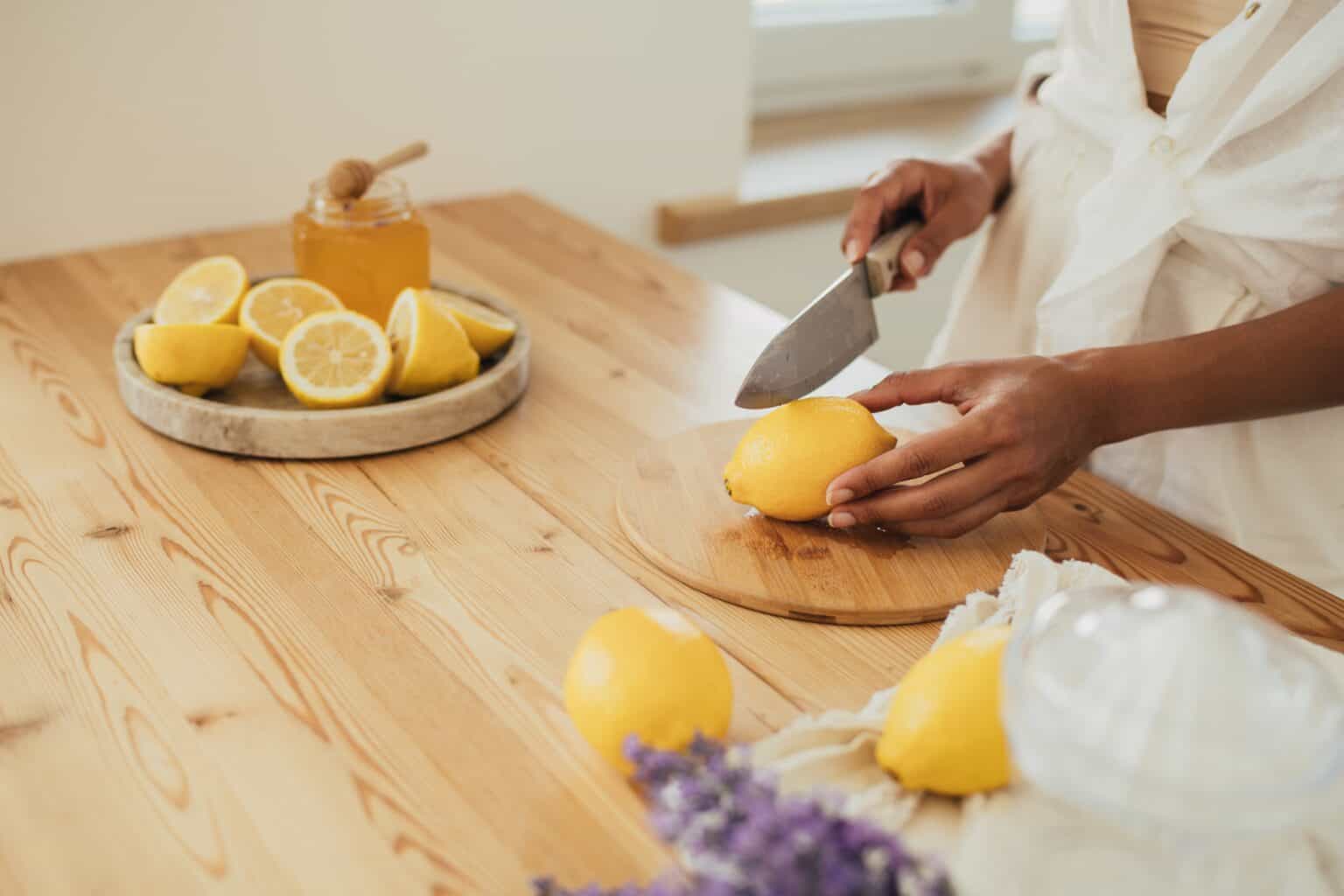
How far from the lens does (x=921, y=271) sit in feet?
3.67

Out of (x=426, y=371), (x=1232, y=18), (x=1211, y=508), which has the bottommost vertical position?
(x=1211, y=508)

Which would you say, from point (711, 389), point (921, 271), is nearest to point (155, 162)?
point (711, 389)

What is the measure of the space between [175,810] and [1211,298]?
0.86m

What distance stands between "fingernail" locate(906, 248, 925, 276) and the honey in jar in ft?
1.44

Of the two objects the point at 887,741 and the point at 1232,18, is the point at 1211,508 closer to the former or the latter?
the point at 1232,18

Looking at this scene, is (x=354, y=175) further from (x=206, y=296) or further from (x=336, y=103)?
(x=336, y=103)

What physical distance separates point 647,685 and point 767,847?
17 centimetres

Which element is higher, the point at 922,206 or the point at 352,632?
Result: the point at 922,206

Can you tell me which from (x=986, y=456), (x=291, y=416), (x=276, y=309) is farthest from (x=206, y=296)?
(x=986, y=456)

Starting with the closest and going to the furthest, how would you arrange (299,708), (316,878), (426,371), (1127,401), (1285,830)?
1. (1285,830)
2. (316,878)
3. (299,708)
4. (1127,401)
5. (426,371)

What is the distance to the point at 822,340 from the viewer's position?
96cm

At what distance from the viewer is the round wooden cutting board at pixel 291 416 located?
3.20 feet

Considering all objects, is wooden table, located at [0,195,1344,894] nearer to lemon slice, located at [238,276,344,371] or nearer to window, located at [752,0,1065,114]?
lemon slice, located at [238,276,344,371]

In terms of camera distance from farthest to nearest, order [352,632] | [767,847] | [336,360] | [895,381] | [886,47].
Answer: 1. [886,47]
2. [336,360]
3. [895,381]
4. [352,632]
5. [767,847]
